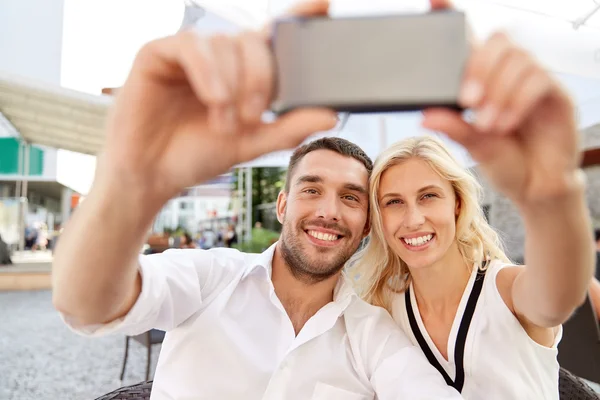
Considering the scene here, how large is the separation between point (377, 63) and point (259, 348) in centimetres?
113

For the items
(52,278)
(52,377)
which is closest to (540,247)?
(52,278)

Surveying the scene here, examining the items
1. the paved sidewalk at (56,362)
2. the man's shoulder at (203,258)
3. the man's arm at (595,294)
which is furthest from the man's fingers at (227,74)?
the paved sidewalk at (56,362)

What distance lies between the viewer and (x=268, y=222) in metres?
15.2

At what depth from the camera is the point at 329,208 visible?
1621 millimetres

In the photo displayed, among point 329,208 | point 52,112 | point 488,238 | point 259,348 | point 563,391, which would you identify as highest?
point 52,112

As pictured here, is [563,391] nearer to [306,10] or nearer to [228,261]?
[228,261]

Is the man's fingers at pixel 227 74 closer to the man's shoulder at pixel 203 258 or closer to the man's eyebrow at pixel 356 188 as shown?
the man's shoulder at pixel 203 258

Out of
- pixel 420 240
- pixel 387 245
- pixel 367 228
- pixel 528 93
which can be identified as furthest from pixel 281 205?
pixel 528 93

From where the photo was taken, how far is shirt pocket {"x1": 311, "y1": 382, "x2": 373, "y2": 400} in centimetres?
136

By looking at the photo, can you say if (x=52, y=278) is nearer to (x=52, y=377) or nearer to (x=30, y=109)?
(x=52, y=377)

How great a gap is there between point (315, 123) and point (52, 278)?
1.96ft

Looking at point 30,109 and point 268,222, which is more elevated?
point 30,109

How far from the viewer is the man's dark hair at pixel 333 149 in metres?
1.72

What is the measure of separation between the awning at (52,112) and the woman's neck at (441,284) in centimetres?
375
